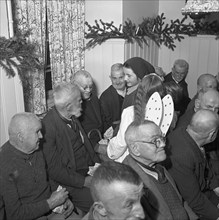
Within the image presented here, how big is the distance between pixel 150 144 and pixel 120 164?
425 millimetres

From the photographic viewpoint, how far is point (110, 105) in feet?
11.3

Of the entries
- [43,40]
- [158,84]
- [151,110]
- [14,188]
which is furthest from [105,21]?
[14,188]

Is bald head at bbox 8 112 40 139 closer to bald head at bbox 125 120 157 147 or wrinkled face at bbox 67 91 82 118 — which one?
wrinkled face at bbox 67 91 82 118

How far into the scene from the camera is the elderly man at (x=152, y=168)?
1.70m

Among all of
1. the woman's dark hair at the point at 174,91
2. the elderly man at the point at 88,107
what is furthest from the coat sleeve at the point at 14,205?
the woman's dark hair at the point at 174,91

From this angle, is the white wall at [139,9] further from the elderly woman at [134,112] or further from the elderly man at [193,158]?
the elderly man at [193,158]

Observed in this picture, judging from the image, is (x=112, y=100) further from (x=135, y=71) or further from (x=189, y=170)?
(x=189, y=170)

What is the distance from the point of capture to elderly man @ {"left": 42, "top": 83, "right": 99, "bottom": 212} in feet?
7.55

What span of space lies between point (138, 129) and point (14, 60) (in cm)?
178

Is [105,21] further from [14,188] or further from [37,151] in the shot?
[14,188]

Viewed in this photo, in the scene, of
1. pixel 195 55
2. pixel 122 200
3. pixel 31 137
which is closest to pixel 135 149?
pixel 122 200

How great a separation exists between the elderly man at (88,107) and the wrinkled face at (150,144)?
1288 millimetres

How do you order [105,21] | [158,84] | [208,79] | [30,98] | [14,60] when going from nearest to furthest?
1. [158,84]
2. [14,60]
3. [208,79]
4. [30,98]
5. [105,21]

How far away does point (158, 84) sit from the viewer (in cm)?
227
